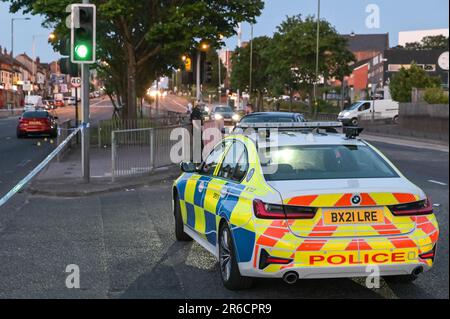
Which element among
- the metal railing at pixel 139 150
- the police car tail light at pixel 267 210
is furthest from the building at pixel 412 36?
the police car tail light at pixel 267 210

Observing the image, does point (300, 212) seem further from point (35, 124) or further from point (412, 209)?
point (35, 124)

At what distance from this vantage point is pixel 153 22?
98.1 ft

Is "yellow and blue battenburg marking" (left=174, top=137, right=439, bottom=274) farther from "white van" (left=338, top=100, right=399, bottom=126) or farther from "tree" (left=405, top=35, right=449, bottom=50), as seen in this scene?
"tree" (left=405, top=35, right=449, bottom=50)

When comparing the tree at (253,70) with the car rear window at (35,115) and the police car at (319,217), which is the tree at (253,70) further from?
the police car at (319,217)

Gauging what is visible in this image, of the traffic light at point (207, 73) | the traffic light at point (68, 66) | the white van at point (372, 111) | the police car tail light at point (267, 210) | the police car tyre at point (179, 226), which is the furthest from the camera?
the white van at point (372, 111)

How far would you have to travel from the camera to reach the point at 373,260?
545 cm

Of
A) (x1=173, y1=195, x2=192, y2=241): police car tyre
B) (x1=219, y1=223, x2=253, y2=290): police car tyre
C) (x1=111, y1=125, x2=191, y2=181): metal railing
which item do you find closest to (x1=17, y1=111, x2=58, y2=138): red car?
(x1=111, y1=125, x2=191, y2=181): metal railing

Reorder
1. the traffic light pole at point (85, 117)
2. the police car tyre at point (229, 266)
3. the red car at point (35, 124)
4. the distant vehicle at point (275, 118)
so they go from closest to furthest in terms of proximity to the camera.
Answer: the police car tyre at point (229, 266)
the traffic light pole at point (85, 117)
the distant vehicle at point (275, 118)
the red car at point (35, 124)

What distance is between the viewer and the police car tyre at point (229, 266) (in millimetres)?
6008

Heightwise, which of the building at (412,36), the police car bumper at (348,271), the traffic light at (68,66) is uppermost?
the building at (412,36)

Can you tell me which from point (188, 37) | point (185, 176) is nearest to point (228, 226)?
point (185, 176)

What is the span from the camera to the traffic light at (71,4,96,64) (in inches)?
539
